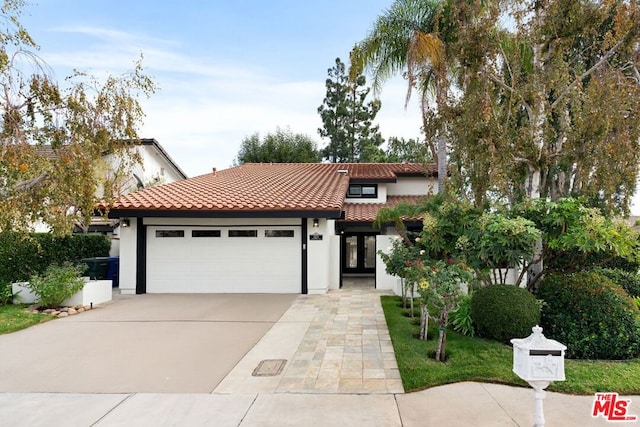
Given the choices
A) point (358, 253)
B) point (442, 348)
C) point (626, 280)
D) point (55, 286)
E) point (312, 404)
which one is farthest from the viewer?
point (358, 253)

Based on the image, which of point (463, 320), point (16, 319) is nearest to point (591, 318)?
point (463, 320)

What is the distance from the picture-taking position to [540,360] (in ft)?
11.2

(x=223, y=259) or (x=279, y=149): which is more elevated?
(x=279, y=149)

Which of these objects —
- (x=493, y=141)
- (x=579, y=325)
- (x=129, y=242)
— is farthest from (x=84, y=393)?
(x=129, y=242)

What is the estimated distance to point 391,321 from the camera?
829 centimetres

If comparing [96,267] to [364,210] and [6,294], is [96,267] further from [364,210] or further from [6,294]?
[364,210]

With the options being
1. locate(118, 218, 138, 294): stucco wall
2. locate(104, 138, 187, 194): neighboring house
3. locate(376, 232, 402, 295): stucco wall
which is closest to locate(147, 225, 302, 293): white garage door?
locate(118, 218, 138, 294): stucco wall

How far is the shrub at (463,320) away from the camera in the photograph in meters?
6.90

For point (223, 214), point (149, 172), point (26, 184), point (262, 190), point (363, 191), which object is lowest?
point (223, 214)

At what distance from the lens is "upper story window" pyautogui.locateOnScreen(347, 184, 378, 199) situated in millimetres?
17812

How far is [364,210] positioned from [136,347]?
10.9m

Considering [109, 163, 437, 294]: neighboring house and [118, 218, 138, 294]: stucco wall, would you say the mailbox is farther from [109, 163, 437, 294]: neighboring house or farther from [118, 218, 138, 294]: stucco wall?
[118, 218, 138, 294]: stucco wall

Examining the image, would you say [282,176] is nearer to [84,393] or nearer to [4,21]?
[4,21]

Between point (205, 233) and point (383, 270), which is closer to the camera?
point (205, 233)
